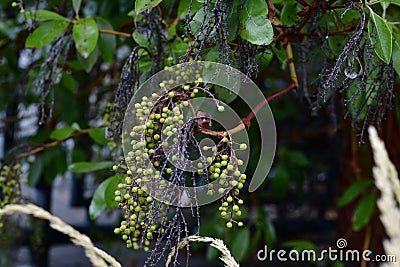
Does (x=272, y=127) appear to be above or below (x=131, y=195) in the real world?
above

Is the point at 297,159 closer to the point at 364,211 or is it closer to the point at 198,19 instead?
the point at 364,211

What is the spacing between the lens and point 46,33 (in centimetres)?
95

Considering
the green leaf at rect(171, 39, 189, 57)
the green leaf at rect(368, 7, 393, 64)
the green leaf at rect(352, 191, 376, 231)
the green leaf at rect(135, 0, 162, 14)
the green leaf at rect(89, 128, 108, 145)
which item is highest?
the green leaf at rect(171, 39, 189, 57)

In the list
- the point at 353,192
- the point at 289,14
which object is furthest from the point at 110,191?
the point at 353,192

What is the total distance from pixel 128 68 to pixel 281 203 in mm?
2156

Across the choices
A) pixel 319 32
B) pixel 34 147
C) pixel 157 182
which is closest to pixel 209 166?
pixel 157 182

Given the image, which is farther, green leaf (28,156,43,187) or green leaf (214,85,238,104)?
green leaf (28,156,43,187)

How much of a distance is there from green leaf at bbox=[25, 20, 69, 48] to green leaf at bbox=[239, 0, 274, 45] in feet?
1.38

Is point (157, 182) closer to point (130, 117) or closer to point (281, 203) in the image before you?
point (130, 117)

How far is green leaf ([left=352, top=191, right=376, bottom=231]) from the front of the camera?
1499mm

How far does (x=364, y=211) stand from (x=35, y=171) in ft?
3.16

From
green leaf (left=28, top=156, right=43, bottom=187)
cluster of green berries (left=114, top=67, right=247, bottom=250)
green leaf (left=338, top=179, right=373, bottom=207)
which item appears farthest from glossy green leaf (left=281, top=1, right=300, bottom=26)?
green leaf (left=28, top=156, right=43, bottom=187)

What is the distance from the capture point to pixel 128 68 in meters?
0.78

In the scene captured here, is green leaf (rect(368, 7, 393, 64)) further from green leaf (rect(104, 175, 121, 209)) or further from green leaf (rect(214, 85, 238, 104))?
green leaf (rect(104, 175, 121, 209))
